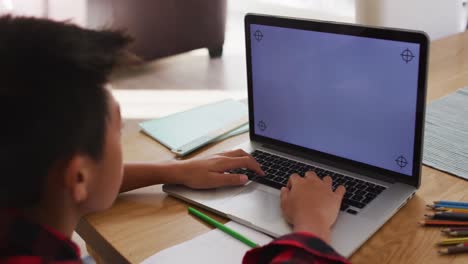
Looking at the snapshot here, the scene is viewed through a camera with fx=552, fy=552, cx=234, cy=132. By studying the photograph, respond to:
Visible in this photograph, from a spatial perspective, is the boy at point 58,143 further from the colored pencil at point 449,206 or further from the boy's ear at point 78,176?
the colored pencil at point 449,206

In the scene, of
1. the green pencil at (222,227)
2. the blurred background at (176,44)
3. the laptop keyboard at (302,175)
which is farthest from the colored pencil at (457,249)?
the blurred background at (176,44)

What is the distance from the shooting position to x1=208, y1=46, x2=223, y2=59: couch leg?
3209mm

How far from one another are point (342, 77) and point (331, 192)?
0.18m

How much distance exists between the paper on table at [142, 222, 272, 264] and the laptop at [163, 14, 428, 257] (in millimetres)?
25

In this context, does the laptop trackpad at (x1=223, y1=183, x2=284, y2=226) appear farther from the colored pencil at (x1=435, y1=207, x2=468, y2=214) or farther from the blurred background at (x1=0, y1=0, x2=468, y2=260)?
the blurred background at (x1=0, y1=0, x2=468, y2=260)

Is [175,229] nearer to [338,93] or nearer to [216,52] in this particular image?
[338,93]

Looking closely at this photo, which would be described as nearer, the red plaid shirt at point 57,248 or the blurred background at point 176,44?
the red plaid shirt at point 57,248

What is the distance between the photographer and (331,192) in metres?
0.78

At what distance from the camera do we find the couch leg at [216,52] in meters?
3.21

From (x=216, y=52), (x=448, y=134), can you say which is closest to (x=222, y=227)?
(x=448, y=134)

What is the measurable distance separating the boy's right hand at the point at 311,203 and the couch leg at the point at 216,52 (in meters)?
2.45

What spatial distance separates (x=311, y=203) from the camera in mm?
748

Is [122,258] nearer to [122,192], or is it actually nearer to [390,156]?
[122,192]

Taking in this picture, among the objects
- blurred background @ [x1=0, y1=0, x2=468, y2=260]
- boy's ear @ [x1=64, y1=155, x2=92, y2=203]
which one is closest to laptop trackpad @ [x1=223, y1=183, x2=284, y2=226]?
boy's ear @ [x1=64, y1=155, x2=92, y2=203]
